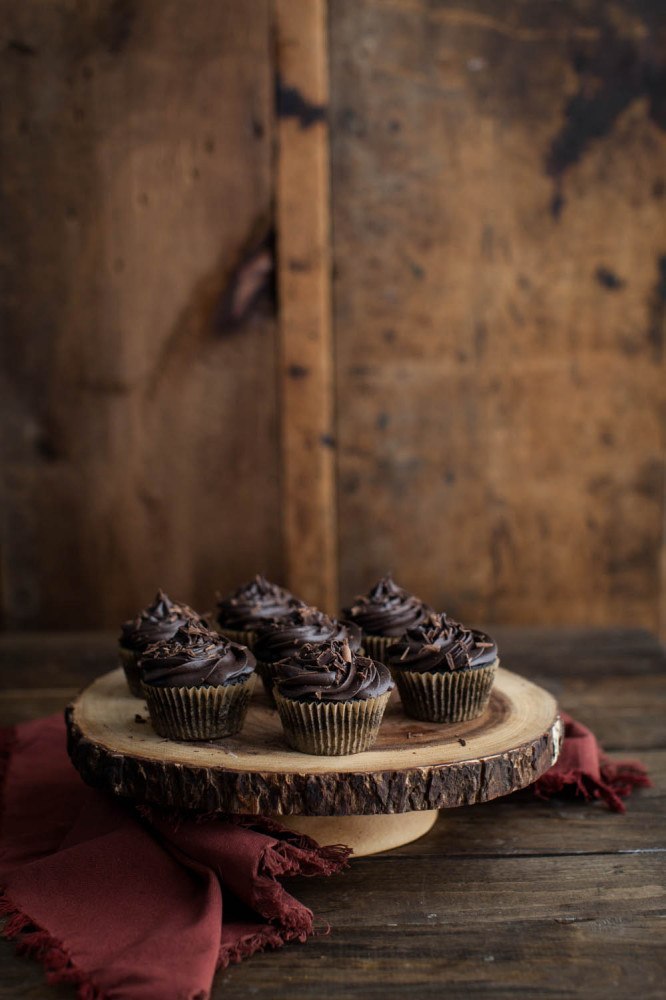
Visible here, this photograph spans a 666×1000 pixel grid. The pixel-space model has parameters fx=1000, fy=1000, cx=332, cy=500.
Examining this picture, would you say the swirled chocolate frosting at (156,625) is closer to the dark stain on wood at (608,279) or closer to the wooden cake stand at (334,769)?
the wooden cake stand at (334,769)

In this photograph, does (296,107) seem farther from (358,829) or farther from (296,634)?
(358,829)

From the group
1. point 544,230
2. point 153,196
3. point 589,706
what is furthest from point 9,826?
point 544,230

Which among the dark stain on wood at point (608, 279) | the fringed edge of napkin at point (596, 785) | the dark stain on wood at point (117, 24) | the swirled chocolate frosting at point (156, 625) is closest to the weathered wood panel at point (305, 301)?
the dark stain on wood at point (117, 24)

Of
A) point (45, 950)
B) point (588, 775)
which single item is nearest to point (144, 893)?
point (45, 950)

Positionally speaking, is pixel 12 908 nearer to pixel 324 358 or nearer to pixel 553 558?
pixel 324 358

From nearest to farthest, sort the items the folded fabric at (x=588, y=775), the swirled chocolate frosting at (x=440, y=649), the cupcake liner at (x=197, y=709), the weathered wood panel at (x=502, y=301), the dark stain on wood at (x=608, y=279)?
1. the cupcake liner at (x=197, y=709)
2. the swirled chocolate frosting at (x=440, y=649)
3. the folded fabric at (x=588, y=775)
4. the weathered wood panel at (x=502, y=301)
5. the dark stain on wood at (x=608, y=279)
